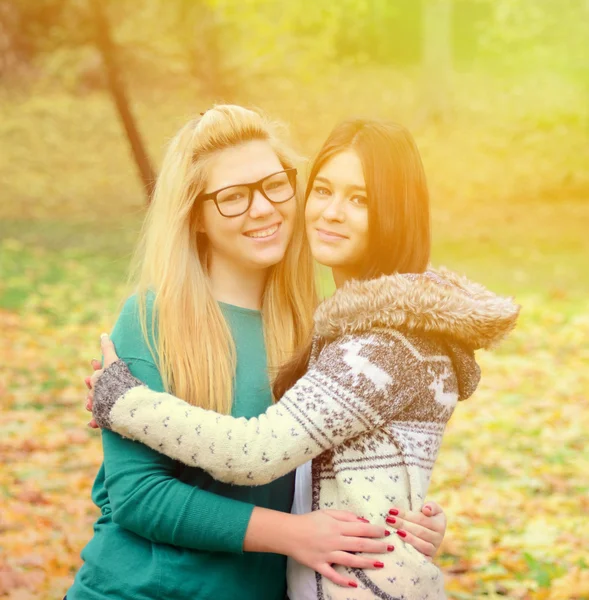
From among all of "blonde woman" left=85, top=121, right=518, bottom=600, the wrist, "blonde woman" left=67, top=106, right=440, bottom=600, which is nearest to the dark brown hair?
"blonde woman" left=85, top=121, right=518, bottom=600

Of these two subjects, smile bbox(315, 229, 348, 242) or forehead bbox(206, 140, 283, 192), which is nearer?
smile bbox(315, 229, 348, 242)

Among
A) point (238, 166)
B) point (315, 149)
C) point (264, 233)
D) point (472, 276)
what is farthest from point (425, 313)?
point (315, 149)

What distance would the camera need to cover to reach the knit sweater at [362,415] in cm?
169

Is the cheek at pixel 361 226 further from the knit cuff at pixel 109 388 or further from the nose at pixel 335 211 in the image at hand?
the knit cuff at pixel 109 388

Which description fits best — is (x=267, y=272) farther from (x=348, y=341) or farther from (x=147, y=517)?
(x=147, y=517)

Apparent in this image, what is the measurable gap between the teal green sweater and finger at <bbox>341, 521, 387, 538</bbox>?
0.79ft

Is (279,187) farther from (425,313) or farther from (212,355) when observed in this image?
(425,313)

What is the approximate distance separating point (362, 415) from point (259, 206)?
66 cm

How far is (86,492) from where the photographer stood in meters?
4.77

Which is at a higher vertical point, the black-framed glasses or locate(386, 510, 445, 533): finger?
the black-framed glasses

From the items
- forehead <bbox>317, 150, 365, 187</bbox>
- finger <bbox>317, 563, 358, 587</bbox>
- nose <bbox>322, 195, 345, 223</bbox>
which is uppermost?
forehead <bbox>317, 150, 365, 187</bbox>

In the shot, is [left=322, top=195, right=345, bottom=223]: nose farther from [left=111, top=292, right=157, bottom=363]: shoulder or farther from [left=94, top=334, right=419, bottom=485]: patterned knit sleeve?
[left=111, top=292, right=157, bottom=363]: shoulder

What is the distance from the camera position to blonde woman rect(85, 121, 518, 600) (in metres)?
1.69

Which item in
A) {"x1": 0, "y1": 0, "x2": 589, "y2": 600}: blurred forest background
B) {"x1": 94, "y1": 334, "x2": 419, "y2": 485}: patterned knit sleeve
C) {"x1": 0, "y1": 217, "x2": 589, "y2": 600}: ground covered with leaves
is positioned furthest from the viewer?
{"x1": 0, "y1": 0, "x2": 589, "y2": 600}: blurred forest background
